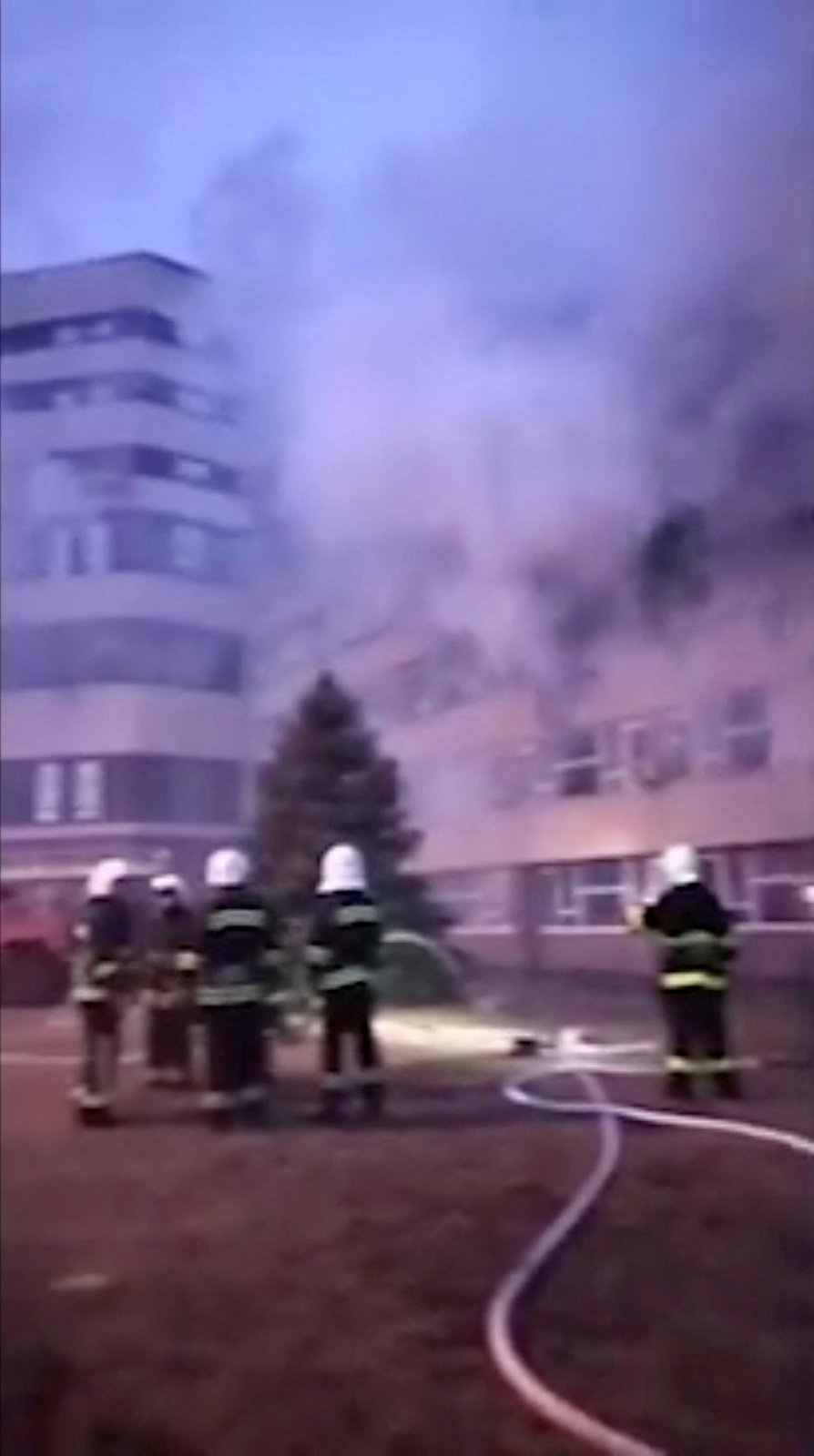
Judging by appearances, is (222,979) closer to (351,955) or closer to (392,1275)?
(351,955)

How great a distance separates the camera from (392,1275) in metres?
1.06

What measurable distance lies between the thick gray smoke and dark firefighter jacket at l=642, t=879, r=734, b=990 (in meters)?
0.16

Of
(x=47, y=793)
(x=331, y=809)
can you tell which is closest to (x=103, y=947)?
(x=47, y=793)

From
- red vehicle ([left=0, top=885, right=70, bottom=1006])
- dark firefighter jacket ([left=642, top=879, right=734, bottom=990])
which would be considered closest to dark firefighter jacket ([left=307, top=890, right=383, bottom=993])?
dark firefighter jacket ([left=642, top=879, right=734, bottom=990])

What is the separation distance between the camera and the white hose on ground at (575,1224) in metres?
A: 0.92

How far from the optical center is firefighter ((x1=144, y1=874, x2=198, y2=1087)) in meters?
1.29

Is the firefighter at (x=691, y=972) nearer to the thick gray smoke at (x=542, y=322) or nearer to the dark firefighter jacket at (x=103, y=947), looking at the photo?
the thick gray smoke at (x=542, y=322)

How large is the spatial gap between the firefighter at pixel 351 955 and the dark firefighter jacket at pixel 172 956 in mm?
141

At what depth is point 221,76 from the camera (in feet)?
4.24

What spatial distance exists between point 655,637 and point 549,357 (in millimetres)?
188

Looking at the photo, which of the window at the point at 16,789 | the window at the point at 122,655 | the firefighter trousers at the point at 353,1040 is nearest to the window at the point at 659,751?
the firefighter trousers at the point at 353,1040

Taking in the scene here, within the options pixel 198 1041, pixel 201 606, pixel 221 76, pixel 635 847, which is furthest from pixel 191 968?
pixel 221 76

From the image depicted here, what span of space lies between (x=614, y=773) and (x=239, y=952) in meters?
0.32

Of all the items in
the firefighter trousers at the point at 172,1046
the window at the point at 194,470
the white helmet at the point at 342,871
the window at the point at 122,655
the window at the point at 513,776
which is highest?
the window at the point at 194,470
